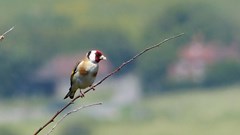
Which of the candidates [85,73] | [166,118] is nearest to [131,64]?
[166,118]

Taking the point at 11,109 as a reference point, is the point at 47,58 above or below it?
above

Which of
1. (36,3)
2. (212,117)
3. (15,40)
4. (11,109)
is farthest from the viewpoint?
(36,3)

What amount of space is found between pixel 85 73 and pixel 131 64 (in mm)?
53732

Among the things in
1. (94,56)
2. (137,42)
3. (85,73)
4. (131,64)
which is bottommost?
(94,56)

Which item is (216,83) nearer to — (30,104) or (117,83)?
(117,83)

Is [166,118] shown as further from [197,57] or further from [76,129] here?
[197,57]

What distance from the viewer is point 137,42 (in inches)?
2441

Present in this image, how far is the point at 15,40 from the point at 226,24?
11124 millimetres

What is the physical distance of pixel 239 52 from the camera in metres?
61.8

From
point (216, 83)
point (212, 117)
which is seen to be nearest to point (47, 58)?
point (216, 83)

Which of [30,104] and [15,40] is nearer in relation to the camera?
[30,104]

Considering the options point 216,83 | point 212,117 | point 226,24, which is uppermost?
point 226,24

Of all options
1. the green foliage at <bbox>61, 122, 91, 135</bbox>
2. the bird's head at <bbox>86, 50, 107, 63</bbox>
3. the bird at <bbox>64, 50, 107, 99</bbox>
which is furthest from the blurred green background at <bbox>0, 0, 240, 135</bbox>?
the bird's head at <bbox>86, 50, 107, 63</bbox>

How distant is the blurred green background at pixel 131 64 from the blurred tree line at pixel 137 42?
51 millimetres
